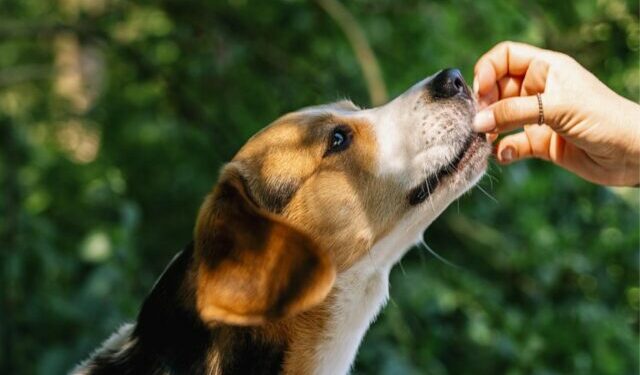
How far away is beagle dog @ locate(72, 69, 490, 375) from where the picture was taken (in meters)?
2.99

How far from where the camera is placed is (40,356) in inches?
196

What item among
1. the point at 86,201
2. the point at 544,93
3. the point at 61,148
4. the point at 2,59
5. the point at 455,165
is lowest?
the point at 2,59

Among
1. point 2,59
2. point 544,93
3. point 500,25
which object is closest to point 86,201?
point 500,25

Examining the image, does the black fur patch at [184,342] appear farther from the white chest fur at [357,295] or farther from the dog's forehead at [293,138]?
the dog's forehead at [293,138]

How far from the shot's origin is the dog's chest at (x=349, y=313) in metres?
3.19

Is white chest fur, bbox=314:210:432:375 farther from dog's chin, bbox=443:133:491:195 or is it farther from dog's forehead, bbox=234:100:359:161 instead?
dog's forehead, bbox=234:100:359:161

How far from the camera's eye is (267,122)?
6.09 metres

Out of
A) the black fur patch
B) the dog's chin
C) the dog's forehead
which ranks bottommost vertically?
the black fur patch

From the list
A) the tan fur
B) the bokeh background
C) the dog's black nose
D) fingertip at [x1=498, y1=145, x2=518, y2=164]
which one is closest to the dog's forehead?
the tan fur

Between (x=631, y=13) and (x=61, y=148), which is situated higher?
(x=631, y=13)

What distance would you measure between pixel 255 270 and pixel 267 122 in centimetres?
344

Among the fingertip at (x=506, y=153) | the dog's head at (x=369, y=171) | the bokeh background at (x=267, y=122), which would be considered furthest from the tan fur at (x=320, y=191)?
the bokeh background at (x=267, y=122)

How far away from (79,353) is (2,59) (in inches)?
374

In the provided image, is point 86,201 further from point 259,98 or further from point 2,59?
point 2,59
